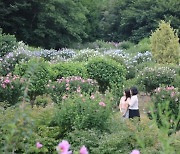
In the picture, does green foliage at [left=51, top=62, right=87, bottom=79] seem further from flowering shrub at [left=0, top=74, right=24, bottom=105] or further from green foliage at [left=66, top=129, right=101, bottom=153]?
green foliage at [left=66, top=129, right=101, bottom=153]

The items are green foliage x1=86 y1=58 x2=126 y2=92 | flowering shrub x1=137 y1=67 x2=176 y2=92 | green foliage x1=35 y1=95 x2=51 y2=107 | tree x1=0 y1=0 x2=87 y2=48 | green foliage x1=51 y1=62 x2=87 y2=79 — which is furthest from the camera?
tree x1=0 y1=0 x2=87 y2=48

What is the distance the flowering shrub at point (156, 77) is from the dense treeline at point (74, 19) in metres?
13.7

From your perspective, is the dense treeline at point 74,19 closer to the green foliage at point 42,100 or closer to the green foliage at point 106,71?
the green foliage at point 106,71

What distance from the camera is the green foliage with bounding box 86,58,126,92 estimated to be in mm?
12938

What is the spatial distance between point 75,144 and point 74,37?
23047mm

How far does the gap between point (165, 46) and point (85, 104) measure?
1311 cm

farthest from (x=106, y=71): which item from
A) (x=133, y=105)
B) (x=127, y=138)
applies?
A: (x=127, y=138)

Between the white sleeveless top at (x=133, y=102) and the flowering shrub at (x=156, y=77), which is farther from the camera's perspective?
the flowering shrub at (x=156, y=77)

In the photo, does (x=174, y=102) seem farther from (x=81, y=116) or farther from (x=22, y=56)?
(x=22, y=56)

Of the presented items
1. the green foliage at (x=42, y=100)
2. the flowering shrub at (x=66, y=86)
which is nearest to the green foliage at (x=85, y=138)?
the flowering shrub at (x=66, y=86)

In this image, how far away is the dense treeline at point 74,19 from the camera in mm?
27484

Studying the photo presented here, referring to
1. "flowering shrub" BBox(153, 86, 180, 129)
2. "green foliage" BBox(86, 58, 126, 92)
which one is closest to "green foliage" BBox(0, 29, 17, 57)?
"green foliage" BBox(86, 58, 126, 92)

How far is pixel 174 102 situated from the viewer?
413 inches

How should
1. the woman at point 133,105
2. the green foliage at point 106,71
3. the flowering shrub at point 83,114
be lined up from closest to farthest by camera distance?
the flowering shrub at point 83,114, the woman at point 133,105, the green foliage at point 106,71
